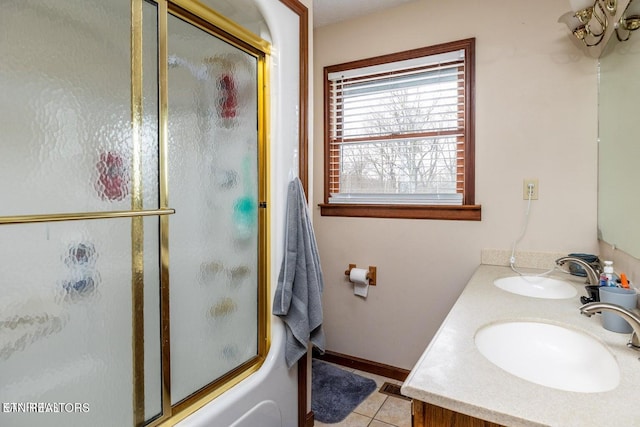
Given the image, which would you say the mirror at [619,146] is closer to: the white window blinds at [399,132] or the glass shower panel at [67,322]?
the white window blinds at [399,132]

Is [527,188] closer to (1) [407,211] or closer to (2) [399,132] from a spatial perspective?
(1) [407,211]

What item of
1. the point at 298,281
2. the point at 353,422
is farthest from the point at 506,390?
the point at 353,422

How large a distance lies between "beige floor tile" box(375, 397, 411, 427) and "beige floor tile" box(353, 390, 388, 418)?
26 millimetres

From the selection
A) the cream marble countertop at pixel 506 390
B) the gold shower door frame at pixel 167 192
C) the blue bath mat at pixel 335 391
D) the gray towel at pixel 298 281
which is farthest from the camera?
the blue bath mat at pixel 335 391

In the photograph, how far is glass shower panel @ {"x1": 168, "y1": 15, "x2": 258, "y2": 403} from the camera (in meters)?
1.20

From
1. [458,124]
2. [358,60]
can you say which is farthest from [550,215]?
[358,60]

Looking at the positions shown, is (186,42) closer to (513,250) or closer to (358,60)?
(358,60)

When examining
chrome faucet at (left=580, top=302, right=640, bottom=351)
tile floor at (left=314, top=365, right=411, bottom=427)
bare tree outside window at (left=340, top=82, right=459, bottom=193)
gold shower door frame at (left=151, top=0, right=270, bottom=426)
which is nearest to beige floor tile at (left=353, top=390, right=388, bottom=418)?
tile floor at (left=314, top=365, right=411, bottom=427)

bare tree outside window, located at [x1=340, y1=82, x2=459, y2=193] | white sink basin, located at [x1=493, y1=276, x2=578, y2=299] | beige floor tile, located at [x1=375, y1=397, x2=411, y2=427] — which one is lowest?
beige floor tile, located at [x1=375, y1=397, x2=411, y2=427]

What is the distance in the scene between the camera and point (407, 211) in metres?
2.21

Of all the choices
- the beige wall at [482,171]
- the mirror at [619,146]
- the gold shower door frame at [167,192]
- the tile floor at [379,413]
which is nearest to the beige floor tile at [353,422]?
the tile floor at [379,413]

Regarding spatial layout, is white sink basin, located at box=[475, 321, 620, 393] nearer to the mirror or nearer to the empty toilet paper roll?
the mirror

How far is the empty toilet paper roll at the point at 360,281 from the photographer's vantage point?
2305 millimetres

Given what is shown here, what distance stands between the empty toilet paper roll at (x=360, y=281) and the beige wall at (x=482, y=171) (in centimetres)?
5
